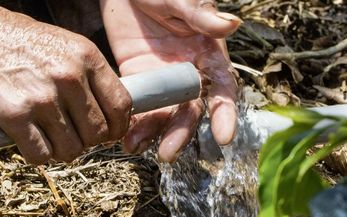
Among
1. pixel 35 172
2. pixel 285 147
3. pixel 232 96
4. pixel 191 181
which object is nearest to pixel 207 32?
pixel 232 96

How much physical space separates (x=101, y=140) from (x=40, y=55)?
0.18 m

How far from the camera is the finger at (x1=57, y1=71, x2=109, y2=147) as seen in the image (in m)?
1.10

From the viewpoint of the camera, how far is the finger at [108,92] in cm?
114

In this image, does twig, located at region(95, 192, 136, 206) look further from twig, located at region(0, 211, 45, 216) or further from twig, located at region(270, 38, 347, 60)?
twig, located at region(270, 38, 347, 60)

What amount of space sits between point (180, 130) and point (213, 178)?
26 centimetres

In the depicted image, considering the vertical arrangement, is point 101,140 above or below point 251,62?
above

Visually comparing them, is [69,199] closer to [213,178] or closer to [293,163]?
[213,178]

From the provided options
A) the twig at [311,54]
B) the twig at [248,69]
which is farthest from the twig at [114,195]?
the twig at [311,54]

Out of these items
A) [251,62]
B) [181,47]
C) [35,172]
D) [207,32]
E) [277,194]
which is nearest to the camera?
[277,194]

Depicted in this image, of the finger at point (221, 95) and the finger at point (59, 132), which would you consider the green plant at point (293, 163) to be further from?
the finger at point (221, 95)

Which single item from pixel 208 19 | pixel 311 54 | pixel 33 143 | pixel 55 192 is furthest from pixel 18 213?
pixel 311 54

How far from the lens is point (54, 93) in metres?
1.09

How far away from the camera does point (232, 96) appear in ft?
4.48

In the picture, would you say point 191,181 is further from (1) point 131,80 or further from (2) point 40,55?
(2) point 40,55
